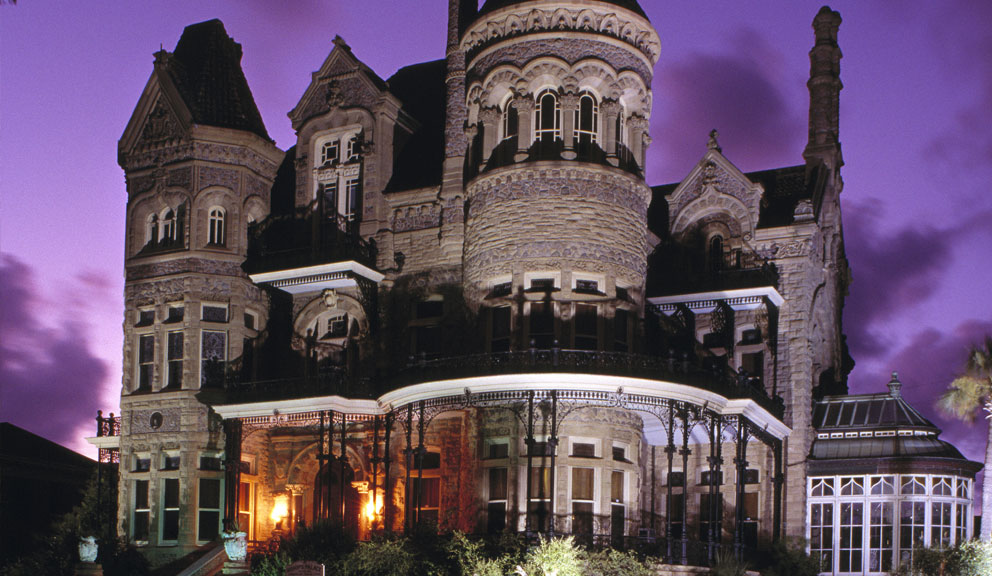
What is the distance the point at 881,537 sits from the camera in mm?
Answer: 35469

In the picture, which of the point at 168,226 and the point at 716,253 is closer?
the point at 716,253

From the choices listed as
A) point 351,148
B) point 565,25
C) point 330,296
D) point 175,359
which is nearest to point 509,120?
point 565,25

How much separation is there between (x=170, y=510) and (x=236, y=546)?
6532mm

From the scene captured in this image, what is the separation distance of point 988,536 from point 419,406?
14.5m

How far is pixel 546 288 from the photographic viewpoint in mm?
33969

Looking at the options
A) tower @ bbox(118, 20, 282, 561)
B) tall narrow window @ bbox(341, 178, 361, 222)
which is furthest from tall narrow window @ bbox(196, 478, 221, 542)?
tall narrow window @ bbox(341, 178, 361, 222)

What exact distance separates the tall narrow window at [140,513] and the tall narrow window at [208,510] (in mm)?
1588

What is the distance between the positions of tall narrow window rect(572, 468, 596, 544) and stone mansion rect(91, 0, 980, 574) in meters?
0.05

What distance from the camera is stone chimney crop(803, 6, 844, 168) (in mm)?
41281

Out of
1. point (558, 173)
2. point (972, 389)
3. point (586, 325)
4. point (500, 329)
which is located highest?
point (558, 173)

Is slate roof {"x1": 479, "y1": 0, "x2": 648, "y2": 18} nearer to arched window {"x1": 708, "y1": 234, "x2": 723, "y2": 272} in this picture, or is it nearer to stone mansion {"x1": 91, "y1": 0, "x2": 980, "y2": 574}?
stone mansion {"x1": 91, "y1": 0, "x2": 980, "y2": 574}

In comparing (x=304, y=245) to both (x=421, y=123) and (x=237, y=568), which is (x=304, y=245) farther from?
(x=237, y=568)

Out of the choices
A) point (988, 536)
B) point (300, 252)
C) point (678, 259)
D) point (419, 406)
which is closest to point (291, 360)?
point (300, 252)

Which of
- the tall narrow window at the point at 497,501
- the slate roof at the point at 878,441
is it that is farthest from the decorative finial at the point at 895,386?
the tall narrow window at the point at 497,501
